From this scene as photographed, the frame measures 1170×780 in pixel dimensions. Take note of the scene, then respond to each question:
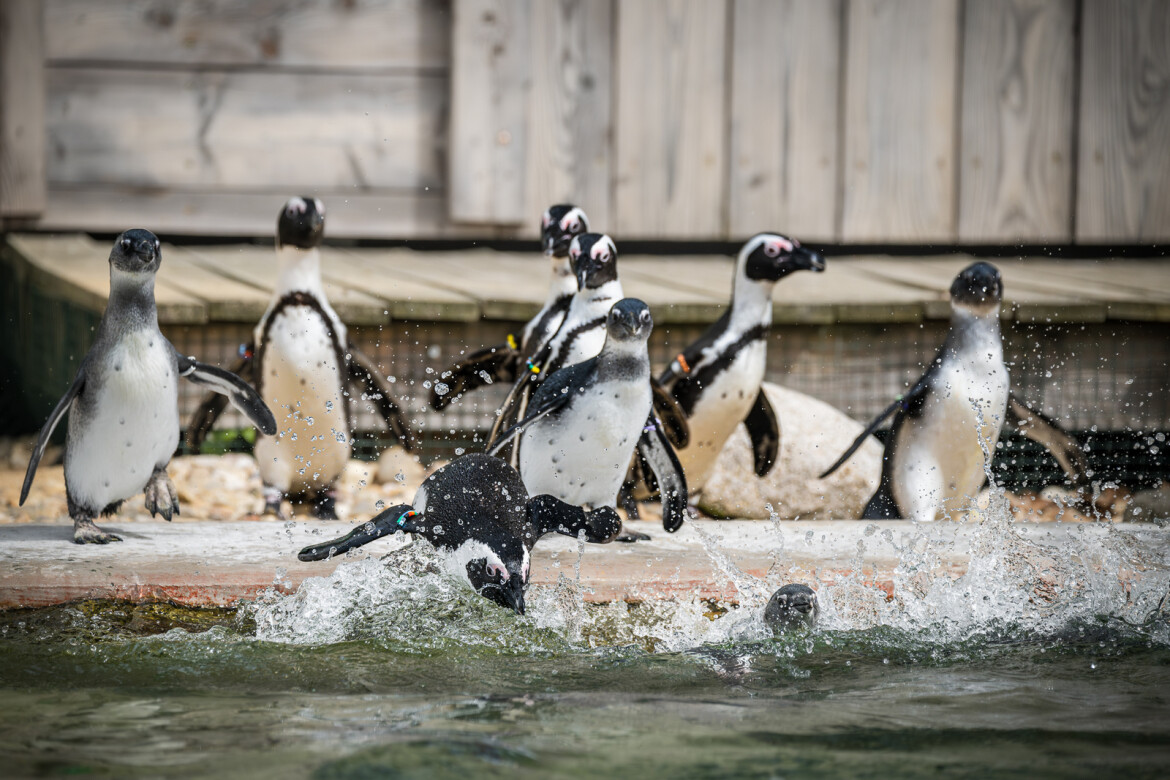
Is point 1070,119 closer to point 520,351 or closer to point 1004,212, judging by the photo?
point 1004,212

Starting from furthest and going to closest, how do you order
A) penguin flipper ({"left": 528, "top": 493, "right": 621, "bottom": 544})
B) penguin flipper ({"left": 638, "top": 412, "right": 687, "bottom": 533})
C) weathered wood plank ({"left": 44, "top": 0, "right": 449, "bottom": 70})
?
weathered wood plank ({"left": 44, "top": 0, "right": 449, "bottom": 70}), penguin flipper ({"left": 638, "top": 412, "right": 687, "bottom": 533}), penguin flipper ({"left": 528, "top": 493, "right": 621, "bottom": 544})

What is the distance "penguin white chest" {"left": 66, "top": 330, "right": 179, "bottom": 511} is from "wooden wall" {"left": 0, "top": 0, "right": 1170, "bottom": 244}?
256 centimetres

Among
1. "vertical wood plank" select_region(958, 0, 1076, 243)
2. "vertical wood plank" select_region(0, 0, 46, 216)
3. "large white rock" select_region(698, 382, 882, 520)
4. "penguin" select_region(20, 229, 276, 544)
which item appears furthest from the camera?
"vertical wood plank" select_region(958, 0, 1076, 243)

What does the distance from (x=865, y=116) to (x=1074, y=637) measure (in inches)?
133

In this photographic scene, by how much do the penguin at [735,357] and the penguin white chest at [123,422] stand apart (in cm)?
151

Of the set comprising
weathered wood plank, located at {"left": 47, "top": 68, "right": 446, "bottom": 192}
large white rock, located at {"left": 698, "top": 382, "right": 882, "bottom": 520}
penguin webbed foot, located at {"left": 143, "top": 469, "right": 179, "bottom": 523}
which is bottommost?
large white rock, located at {"left": 698, "top": 382, "right": 882, "bottom": 520}

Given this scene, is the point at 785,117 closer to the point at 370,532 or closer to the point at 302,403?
the point at 302,403

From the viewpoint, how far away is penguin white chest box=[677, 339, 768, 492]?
420 centimetres

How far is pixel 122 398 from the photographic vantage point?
3133 mm

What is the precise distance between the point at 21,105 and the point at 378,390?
217 centimetres

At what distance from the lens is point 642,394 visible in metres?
3.29

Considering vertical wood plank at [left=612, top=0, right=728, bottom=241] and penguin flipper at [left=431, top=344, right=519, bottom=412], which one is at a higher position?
vertical wood plank at [left=612, top=0, right=728, bottom=241]

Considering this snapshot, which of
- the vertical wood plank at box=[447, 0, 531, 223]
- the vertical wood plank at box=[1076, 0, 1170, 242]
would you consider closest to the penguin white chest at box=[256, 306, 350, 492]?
the vertical wood plank at box=[447, 0, 531, 223]

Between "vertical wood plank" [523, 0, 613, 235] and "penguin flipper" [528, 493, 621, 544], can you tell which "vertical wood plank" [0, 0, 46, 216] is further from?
"penguin flipper" [528, 493, 621, 544]
